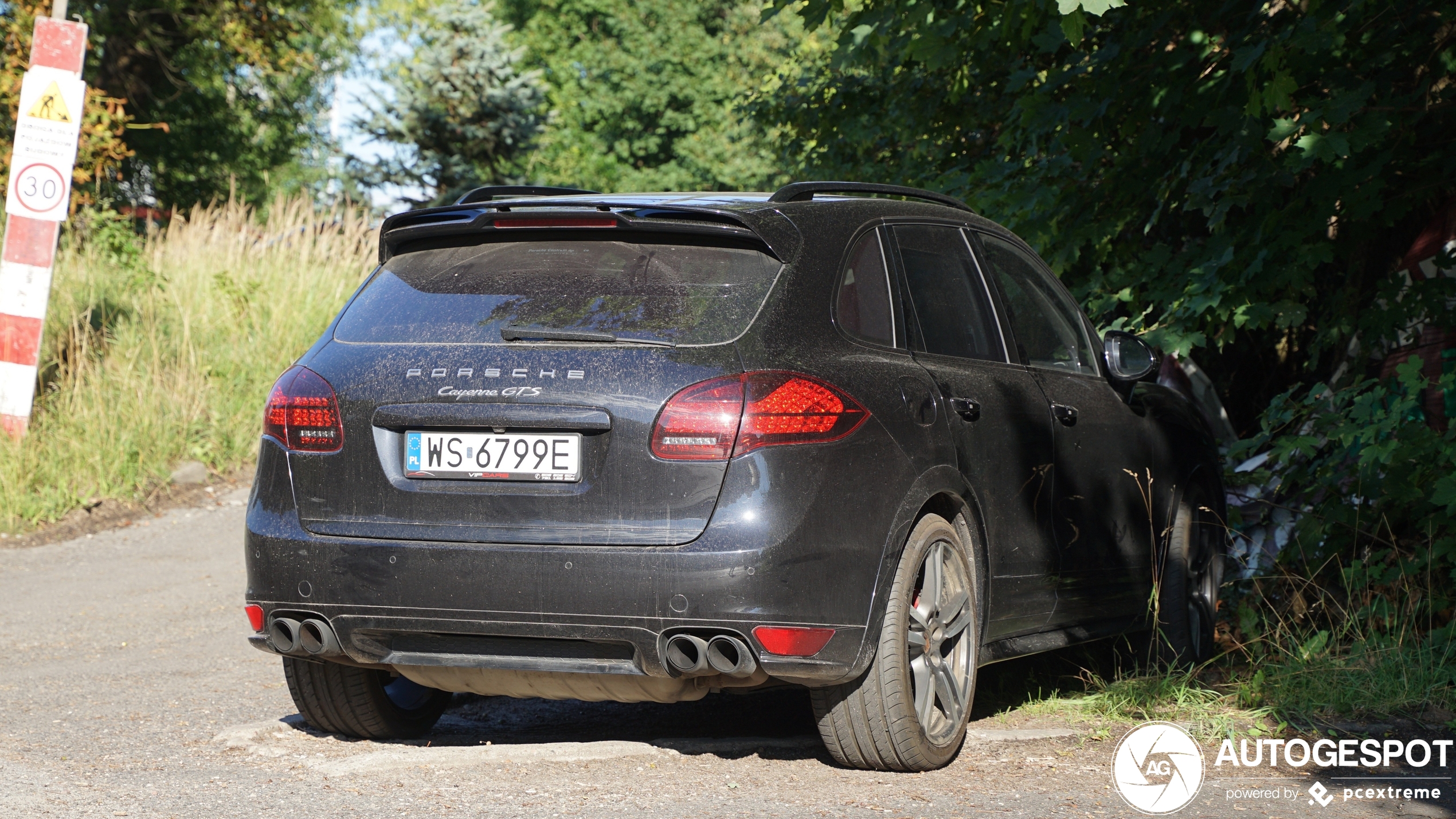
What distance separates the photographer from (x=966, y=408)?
178 inches

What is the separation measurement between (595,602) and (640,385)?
0.57 metres

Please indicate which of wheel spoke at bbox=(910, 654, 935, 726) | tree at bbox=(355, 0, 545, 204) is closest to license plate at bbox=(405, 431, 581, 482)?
wheel spoke at bbox=(910, 654, 935, 726)

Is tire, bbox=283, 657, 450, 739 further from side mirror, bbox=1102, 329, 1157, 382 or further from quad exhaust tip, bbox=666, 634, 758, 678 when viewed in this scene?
side mirror, bbox=1102, 329, 1157, 382

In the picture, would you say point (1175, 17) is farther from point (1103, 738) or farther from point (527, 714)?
point (527, 714)

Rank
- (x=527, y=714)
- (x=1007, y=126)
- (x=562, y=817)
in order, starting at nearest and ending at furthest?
(x=562, y=817)
(x=527, y=714)
(x=1007, y=126)

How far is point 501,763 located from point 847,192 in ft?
6.99

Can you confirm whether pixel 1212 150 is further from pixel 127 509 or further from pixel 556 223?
pixel 127 509

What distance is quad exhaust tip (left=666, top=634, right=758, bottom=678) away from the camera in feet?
12.3

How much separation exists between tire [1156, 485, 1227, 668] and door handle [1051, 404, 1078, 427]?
101 cm

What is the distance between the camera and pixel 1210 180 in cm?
726

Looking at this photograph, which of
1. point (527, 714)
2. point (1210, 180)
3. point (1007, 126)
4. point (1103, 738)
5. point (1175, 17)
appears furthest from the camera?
point (1007, 126)

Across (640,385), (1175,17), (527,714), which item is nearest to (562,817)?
(640,385)

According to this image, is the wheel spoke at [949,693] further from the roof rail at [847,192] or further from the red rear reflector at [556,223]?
the red rear reflector at [556,223]

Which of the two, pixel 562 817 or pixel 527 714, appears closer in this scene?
pixel 562 817
